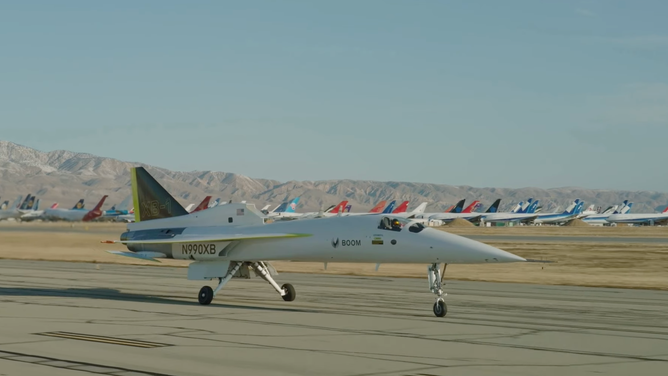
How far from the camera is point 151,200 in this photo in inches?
1085

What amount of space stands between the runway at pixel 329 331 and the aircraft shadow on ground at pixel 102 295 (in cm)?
3

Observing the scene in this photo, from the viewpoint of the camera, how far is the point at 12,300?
23609mm

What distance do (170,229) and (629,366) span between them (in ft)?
54.0

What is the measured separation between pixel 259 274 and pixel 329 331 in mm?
8374

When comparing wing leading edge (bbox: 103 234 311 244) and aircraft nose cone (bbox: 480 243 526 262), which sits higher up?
wing leading edge (bbox: 103 234 311 244)

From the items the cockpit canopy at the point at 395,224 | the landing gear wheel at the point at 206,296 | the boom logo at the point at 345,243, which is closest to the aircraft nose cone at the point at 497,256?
the cockpit canopy at the point at 395,224

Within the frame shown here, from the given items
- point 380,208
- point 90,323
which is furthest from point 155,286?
point 380,208

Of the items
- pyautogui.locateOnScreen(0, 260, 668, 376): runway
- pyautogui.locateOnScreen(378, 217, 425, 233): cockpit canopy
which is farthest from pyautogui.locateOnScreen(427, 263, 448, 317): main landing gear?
pyautogui.locateOnScreen(378, 217, 425, 233): cockpit canopy

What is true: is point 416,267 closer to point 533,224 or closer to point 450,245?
point 450,245

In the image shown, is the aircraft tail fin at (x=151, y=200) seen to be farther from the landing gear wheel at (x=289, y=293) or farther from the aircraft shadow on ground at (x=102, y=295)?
the landing gear wheel at (x=289, y=293)

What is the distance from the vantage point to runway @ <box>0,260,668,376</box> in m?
13.3

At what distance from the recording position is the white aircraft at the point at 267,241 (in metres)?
21.2

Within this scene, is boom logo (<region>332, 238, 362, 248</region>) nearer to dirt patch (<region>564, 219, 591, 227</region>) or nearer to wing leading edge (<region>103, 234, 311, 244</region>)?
→ wing leading edge (<region>103, 234, 311, 244</region>)

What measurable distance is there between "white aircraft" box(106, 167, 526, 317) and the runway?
3.92 ft
